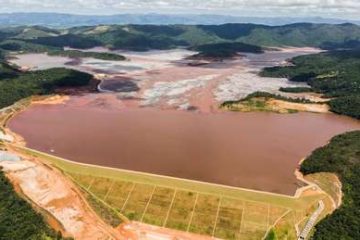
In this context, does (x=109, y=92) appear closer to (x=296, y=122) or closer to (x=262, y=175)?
(x=296, y=122)

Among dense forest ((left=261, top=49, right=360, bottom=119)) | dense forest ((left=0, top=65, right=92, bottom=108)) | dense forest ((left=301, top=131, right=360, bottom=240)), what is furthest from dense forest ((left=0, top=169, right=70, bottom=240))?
dense forest ((left=261, top=49, right=360, bottom=119))

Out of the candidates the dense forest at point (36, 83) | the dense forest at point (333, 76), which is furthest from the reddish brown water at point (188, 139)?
the dense forest at point (36, 83)

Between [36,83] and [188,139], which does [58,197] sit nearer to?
[188,139]

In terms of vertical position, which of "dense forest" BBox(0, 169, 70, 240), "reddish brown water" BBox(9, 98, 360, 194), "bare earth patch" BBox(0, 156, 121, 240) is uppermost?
"dense forest" BBox(0, 169, 70, 240)

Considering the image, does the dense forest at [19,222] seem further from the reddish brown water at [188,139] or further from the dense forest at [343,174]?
the dense forest at [343,174]

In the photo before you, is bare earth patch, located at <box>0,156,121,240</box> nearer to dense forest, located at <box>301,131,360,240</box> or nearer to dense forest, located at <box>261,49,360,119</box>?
dense forest, located at <box>301,131,360,240</box>

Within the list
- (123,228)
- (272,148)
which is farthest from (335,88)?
(123,228)
